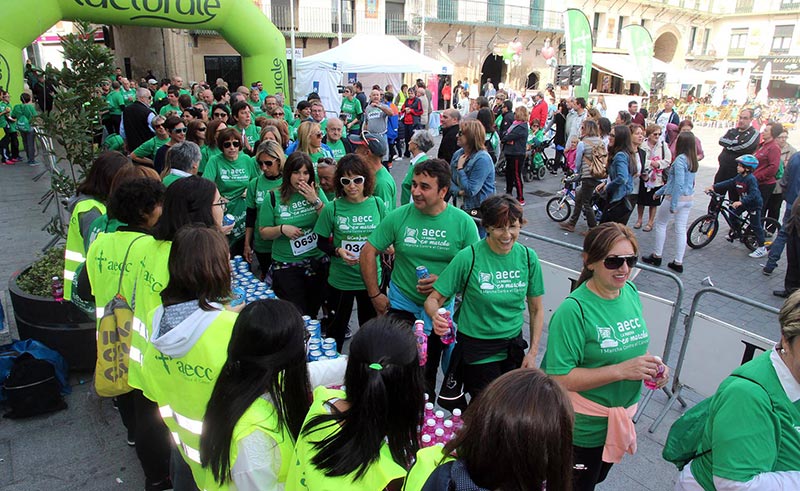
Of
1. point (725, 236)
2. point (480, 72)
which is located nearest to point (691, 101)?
point (480, 72)

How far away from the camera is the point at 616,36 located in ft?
134

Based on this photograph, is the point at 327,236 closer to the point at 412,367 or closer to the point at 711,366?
the point at 412,367

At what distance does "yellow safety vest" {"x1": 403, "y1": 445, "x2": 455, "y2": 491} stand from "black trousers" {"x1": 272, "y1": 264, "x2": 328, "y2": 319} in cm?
287

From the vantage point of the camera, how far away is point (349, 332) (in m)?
5.34

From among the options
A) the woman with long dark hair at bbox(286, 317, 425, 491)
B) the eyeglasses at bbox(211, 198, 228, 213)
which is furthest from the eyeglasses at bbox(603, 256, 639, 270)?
the eyeglasses at bbox(211, 198, 228, 213)

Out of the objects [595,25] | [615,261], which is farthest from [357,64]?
[595,25]

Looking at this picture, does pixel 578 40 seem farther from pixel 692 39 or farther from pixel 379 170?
pixel 692 39

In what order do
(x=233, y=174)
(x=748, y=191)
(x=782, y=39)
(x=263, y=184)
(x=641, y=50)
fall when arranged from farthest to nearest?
(x=782, y=39) < (x=641, y=50) < (x=748, y=191) < (x=233, y=174) < (x=263, y=184)

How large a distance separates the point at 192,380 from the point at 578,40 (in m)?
18.8

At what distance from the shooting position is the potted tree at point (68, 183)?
423cm

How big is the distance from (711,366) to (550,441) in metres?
3.26

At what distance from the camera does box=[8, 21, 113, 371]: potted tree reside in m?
4.23

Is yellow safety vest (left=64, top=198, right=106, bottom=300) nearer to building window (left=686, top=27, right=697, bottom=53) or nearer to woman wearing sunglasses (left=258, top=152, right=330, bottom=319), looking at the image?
woman wearing sunglasses (left=258, top=152, right=330, bottom=319)

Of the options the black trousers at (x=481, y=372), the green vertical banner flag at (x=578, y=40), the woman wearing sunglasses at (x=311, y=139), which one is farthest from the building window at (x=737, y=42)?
the black trousers at (x=481, y=372)
